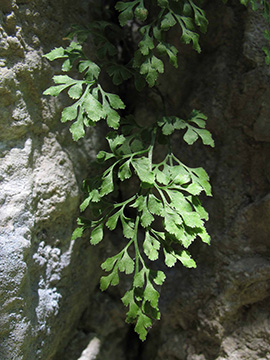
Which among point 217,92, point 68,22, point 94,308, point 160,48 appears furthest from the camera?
point 94,308

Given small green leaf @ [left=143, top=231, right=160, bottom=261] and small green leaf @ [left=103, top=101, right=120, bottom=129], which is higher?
small green leaf @ [left=103, top=101, right=120, bottom=129]

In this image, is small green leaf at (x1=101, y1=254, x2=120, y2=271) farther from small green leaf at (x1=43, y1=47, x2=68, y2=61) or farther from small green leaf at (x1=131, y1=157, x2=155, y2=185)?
small green leaf at (x1=43, y1=47, x2=68, y2=61)

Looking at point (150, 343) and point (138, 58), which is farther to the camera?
point (150, 343)

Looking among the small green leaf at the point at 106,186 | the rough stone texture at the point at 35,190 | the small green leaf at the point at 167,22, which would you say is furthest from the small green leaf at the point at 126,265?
the small green leaf at the point at 167,22

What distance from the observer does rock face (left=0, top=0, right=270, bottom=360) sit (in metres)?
1.23

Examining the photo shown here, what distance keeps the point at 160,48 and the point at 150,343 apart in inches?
55.7

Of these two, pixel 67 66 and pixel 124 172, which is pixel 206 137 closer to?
pixel 124 172

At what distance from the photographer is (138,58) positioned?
1226mm

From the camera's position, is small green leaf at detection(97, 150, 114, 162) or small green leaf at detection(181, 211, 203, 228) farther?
small green leaf at detection(97, 150, 114, 162)

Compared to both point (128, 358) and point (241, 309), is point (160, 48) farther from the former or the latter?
point (128, 358)

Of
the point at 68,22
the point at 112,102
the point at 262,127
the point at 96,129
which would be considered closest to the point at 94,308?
the point at 96,129

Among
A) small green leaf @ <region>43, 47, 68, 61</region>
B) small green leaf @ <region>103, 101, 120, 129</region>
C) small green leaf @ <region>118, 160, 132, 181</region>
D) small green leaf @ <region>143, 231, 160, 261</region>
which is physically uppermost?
small green leaf @ <region>43, 47, 68, 61</region>

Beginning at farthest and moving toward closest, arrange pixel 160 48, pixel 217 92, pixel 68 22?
pixel 217 92 < pixel 68 22 < pixel 160 48

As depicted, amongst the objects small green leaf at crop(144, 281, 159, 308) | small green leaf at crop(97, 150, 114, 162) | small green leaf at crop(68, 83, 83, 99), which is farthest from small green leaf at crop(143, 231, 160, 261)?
small green leaf at crop(68, 83, 83, 99)
